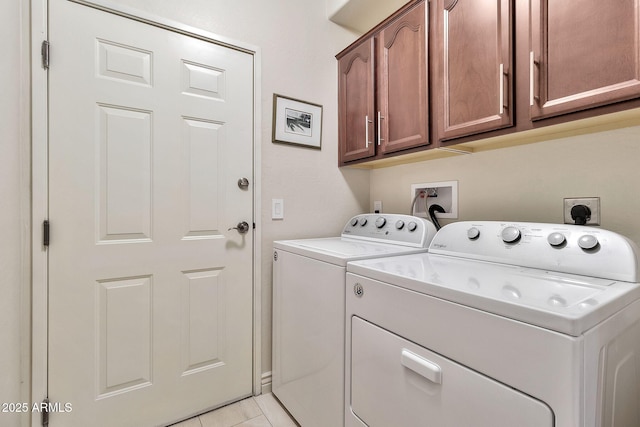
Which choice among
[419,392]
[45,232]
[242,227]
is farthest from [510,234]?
[45,232]

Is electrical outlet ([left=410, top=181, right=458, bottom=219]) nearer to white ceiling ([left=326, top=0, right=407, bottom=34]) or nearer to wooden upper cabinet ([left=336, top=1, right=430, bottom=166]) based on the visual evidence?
wooden upper cabinet ([left=336, top=1, right=430, bottom=166])

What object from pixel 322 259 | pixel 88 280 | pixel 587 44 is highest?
pixel 587 44

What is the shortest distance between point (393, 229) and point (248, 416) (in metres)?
1.28

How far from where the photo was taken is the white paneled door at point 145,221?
4.16ft

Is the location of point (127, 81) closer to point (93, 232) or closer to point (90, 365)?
point (93, 232)

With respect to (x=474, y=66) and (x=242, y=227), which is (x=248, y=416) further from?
(x=474, y=66)

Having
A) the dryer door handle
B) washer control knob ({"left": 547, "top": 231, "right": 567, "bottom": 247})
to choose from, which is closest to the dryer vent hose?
washer control knob ({"left": 547, "top": 231, "right": 567, "bottom": 247})

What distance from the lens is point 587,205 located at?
1.16 m

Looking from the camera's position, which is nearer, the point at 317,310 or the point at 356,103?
the point at 317,310

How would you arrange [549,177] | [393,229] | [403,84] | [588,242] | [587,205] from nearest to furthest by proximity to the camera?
[588,242], [587,205], [549,177], [403,84], [393,229]

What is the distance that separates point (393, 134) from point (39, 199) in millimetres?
1675

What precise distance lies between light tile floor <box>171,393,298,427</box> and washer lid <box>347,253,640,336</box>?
3.31 ft

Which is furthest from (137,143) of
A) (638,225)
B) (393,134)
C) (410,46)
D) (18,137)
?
(638,225)

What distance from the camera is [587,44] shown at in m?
0.93
